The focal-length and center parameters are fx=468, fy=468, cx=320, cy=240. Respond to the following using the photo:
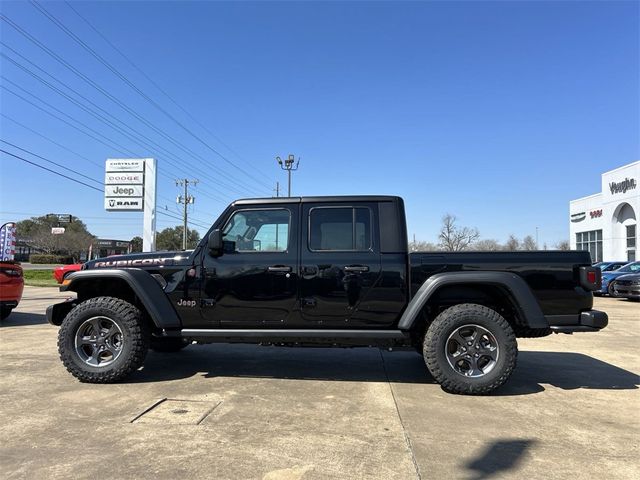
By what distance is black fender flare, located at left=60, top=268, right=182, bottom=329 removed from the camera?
507 centimetres

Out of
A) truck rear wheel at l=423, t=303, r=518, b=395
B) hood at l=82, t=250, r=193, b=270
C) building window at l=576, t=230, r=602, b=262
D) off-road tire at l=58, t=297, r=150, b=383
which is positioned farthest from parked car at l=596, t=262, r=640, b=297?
building window at l=576, t=230, r=602, b=262

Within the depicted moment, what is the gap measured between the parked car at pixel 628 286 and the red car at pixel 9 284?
17880mm

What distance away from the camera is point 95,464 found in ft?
10.3

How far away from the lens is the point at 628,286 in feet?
53.1

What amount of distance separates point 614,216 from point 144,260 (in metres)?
41.1

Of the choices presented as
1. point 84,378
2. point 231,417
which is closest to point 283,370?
point 231,417

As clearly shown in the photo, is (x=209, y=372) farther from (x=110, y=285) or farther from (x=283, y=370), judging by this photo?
(x=110, y=285)

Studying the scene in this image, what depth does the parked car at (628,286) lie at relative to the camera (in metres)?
15.8

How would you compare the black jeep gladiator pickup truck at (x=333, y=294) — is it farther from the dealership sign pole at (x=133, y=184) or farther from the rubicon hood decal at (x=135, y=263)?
the dealership sign pole at (x=133, y=184)

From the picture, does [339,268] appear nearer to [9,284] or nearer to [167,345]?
[167,345]

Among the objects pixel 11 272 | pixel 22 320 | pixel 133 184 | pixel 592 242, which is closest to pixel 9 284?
pixel 11 272

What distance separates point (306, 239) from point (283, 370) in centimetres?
177

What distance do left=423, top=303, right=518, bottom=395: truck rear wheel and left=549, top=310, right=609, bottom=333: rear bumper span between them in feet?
1.63

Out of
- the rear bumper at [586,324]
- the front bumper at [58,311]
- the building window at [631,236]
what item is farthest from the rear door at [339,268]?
the building window at [631,236]
